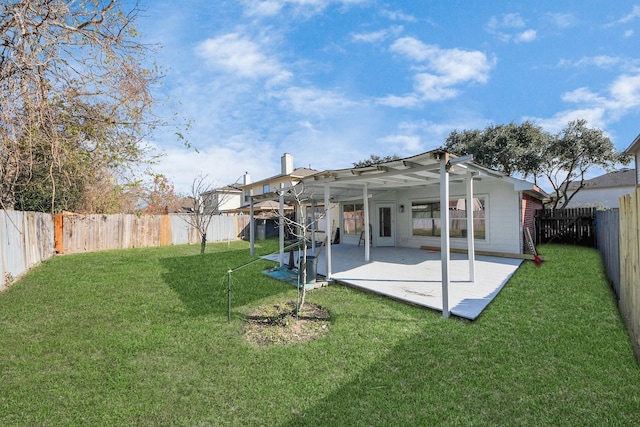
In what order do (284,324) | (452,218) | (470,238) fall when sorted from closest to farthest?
1. (284,324)
2. (470,238)
3. (452,218)

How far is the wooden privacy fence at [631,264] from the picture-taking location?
3.22m

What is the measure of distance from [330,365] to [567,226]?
493 inches

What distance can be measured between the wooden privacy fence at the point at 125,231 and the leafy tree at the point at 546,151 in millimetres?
16400

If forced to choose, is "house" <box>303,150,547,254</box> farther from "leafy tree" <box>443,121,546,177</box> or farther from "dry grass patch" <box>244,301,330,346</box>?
"leafy tree" <box>443,121,546,177</box>

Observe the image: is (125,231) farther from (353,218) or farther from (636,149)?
(636,149)

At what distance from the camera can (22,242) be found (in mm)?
7898

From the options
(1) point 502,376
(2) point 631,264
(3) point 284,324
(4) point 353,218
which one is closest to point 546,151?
(4) point 353,218

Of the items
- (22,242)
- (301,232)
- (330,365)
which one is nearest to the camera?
(330,365)

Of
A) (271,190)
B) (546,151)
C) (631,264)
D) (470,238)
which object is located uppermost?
(546,151)

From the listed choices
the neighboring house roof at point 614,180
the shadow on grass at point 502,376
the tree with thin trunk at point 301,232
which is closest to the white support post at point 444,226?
the shadow on grass at point 502,376

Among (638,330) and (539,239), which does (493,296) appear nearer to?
(638,330)

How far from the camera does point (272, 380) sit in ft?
9.72

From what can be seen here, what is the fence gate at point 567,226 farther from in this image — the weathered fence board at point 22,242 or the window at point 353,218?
the weathered fence board at point 22,242

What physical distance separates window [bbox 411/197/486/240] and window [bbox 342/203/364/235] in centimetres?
237
